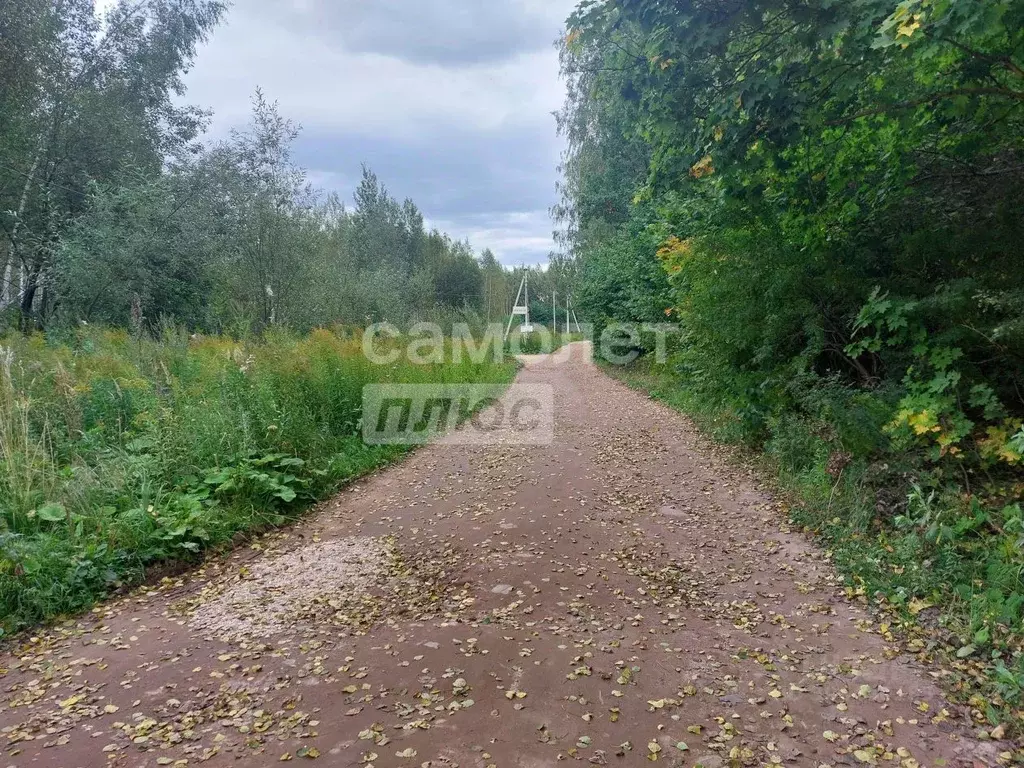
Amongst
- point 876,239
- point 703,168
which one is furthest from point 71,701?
point 876,239

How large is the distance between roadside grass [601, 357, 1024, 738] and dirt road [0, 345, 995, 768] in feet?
0.62

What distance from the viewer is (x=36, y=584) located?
3.74 metres

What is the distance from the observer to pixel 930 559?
12.3ft

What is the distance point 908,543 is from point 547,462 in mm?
4147

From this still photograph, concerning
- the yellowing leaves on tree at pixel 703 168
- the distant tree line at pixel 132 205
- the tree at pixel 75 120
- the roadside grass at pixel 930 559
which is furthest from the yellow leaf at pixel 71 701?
the tree at pixel 75 120

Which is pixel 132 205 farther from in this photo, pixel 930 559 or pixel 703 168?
pixel 930 559

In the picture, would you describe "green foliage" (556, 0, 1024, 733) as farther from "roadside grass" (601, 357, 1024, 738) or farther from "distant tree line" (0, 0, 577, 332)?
"distant tree line" (0, 0, 577, 332)

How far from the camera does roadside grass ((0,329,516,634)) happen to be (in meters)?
4.02

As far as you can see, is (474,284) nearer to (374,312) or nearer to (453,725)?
(374,312)

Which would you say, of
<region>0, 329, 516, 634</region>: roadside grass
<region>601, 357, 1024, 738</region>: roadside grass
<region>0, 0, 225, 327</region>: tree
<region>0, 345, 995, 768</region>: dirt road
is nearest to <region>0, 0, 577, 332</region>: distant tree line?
<region>0, 0, 225, 327</region>: tree

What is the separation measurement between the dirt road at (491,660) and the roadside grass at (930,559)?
0.19 meters

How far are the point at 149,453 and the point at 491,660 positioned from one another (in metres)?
3.92

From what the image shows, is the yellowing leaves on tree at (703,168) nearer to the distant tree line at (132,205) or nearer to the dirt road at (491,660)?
the dirt road at (491,660)

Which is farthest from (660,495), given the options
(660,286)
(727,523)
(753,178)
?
(660,286)
